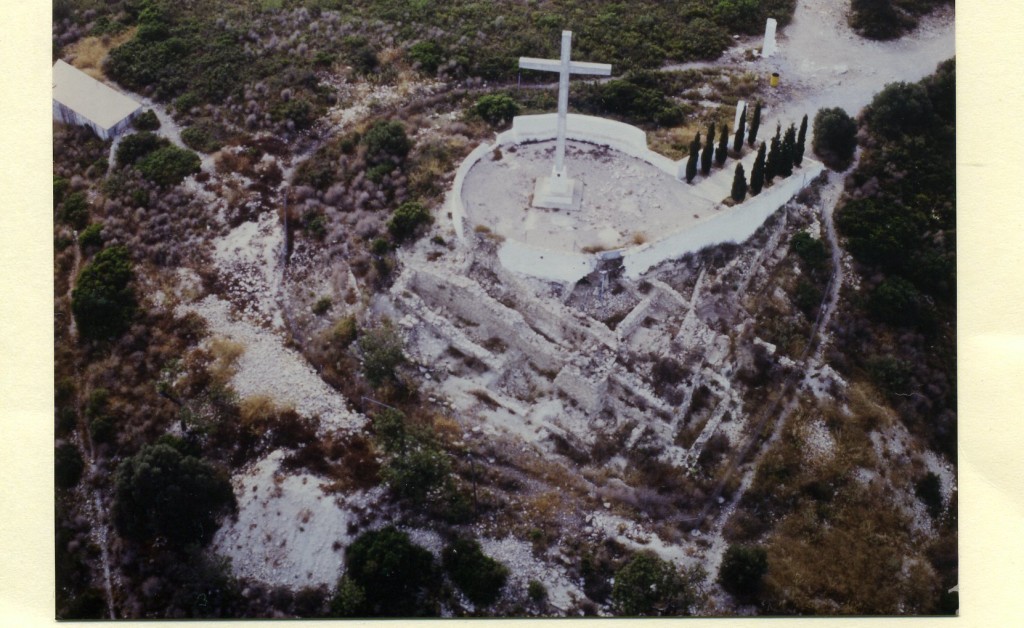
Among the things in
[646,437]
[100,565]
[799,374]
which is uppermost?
[799,374]

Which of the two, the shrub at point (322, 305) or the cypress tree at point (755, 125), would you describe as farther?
the cypress tree at point (755, 125)

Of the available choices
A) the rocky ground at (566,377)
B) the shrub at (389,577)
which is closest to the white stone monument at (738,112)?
the rocky ground at (566,377)

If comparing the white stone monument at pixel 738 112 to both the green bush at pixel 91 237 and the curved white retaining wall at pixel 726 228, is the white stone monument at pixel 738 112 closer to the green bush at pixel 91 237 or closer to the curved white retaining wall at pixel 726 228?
the curved white retaining wall at pixel 726 228

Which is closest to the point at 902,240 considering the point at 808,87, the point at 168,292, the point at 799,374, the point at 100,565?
the point at 799,374

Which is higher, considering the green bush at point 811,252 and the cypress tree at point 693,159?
the cypress tree at point 693,159

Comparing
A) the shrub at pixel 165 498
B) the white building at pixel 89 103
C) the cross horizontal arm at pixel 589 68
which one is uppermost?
the cross horizontal arm at pixel 589 68

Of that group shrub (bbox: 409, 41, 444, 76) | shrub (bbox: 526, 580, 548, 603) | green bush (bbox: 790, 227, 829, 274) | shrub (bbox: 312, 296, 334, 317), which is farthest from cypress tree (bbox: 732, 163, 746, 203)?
shrub (bbox: 526, 580, 548, 603)

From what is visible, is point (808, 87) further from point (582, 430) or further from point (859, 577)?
point (859, 577)
